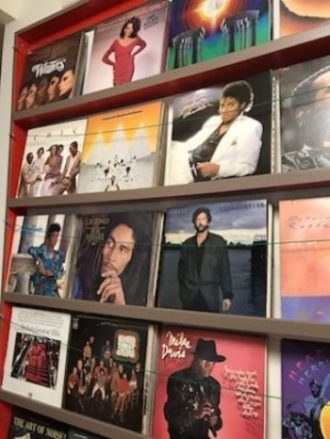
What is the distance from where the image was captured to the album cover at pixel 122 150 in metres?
1.17

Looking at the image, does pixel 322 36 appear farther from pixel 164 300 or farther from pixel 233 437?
pixel 233 437

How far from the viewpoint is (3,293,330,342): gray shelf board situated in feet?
2.73

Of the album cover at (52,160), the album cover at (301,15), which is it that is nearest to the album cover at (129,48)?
the album cover at (52,160)

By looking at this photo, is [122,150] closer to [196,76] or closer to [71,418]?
[196,76]

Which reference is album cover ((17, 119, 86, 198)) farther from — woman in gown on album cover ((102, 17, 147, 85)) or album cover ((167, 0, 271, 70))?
album cover ((167, 0, 271, 70))

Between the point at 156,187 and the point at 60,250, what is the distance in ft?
1.32

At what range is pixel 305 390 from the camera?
859 millimetres

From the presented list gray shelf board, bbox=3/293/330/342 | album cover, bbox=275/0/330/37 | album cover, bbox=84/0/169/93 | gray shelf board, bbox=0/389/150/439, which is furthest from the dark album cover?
album cover, bbox=275/0/330/37

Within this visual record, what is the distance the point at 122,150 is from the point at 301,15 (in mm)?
572

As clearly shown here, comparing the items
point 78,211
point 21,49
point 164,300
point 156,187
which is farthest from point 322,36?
point 21,49

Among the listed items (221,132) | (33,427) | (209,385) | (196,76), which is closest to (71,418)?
(33,427)

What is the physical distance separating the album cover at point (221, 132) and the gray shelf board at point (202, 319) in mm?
328

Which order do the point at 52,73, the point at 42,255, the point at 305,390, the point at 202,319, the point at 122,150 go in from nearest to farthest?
the point at 305,390 → the point at 202,319 → the point at 122,150 → the point at 42,255 → the point at 52,73

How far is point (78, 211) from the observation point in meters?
1.32
